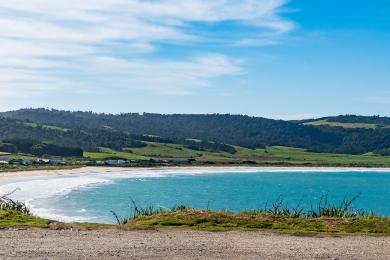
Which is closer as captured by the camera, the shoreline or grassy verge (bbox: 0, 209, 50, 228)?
grassy verge (bbox: 0, 209, 50, 228)

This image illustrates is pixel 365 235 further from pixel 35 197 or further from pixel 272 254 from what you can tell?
pixel 35 197

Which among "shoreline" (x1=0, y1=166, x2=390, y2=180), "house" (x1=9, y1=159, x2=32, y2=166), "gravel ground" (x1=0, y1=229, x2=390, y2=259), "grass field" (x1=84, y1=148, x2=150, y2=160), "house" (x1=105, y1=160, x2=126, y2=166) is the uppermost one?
"gravel ground" (x1=0, y1=229, x2=390, y2=259)

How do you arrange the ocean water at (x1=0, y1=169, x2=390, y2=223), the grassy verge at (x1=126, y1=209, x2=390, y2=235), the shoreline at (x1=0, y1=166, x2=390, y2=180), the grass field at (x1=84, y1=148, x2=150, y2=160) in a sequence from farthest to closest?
the grass field at (x1=84, y1=148, x2=150, y2=160) → the shoreline at (x1=0, y1=166, x2=390, y2=180) → the ocean water at (x1=0, y1=169, x2=390, y2=223) → the grassy verge at (x1=126, y1=209, x2=390, y2=235)

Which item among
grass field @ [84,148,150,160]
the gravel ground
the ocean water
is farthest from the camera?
grass field @ [84,148,150,160]

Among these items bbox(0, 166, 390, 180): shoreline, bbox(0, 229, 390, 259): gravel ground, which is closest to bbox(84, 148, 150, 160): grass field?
bbox(0, 166, 390, 180): shoreline

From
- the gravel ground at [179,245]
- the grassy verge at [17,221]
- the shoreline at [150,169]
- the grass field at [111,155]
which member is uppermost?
the gravel ground at [179,245]

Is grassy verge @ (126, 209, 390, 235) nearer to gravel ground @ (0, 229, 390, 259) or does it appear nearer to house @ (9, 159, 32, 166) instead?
gravel ground @ (0, 229, 390, 259)

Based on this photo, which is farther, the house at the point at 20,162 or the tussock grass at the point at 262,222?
the house at the point at 20,162

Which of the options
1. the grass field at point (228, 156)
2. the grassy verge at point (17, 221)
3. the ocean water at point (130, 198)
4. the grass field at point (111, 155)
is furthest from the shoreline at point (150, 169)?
the grassy verge at point (17, 221)

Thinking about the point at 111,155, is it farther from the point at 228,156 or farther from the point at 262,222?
the point at 262,222

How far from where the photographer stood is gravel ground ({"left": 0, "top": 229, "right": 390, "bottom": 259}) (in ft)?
50.1

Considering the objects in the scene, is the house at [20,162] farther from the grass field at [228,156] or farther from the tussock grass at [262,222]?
the tussock grass at [262,222]

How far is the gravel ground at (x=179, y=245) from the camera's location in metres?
15.3

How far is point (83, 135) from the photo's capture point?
18050cm
